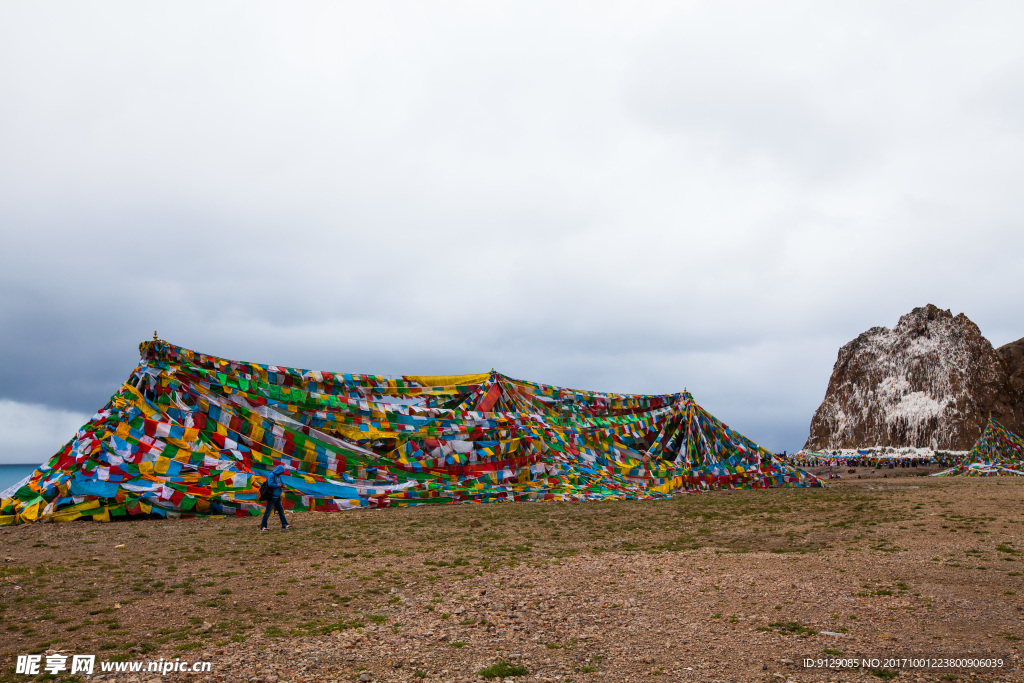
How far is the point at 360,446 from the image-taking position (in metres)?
20.3

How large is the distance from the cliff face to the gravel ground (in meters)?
53.3

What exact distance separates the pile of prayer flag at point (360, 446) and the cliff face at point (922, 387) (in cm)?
4247

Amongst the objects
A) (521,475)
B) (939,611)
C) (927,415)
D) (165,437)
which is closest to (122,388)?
(165,437)

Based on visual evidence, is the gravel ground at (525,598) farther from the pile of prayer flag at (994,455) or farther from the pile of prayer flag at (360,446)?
the pile of prayer flag at (994,455)

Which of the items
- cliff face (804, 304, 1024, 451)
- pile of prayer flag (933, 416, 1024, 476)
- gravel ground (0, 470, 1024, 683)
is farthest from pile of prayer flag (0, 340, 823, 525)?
cliff face (804, 304, 1024, 451)

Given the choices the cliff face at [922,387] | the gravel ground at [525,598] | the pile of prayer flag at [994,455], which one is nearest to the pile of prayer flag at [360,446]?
the gravel ground at [525,598]

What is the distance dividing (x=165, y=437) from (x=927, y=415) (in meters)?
64.5

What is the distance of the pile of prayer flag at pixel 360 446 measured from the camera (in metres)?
15.8

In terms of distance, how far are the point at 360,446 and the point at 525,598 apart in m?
13.2

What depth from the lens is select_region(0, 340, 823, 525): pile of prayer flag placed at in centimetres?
1577

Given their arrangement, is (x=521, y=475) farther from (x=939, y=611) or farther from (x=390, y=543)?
(x=939, y=611)

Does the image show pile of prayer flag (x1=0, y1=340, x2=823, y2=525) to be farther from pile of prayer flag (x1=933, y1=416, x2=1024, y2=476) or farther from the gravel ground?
pile of prayer flag (x1=933, y1=416, x2=1024, y2=476)

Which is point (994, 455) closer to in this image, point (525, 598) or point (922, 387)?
point (922, 387)

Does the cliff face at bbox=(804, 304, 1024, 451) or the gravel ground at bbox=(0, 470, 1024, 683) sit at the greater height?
the cliff face at bbox=(804, 304, 1024, 451)
